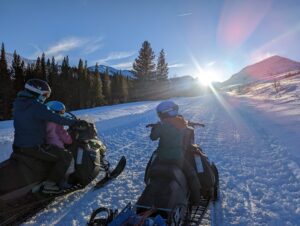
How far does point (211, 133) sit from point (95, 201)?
686 centimetres

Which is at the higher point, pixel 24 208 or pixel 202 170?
pixel 202 170

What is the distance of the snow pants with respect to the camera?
14.5 feet

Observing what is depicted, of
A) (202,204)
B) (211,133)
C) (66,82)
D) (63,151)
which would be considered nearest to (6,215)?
(63,151)

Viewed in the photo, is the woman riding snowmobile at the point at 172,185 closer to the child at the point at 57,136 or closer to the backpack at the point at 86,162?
the backpack at the point at 86,162

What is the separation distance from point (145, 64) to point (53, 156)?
2217 inches

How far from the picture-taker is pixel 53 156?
4.66 meters

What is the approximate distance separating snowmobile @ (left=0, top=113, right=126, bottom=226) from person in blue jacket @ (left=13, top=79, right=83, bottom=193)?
10 cm

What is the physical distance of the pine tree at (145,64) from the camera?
5944 cm

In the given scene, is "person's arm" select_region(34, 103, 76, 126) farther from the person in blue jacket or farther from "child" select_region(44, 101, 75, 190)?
"child" select_region(44, 101, 75, 190)

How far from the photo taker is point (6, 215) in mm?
4098

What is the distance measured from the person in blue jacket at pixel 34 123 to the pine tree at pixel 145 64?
55.9 metres

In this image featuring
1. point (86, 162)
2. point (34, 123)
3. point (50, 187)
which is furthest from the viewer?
point (86, 162)

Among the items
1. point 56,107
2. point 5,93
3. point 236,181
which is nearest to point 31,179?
point 56,107

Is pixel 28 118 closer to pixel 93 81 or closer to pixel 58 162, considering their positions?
pixel 58 162
